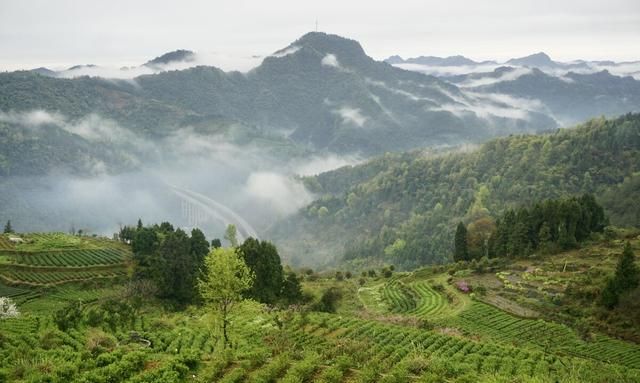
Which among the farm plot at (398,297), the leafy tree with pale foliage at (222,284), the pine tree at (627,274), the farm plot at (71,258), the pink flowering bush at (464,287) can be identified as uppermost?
the leafy tree with pale foliage at (222,284)

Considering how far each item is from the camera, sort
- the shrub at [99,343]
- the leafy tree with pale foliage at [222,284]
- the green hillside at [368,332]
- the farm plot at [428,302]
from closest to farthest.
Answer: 1. the green hillside at [368,332]
2. the shrub at [99,343]
3. the leafy tree with pale foliage at [222,284]
4. the farm plot at [428,302]

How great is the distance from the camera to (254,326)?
179 feet

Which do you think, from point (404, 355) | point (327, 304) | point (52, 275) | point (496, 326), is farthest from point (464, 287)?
point (52, 275)

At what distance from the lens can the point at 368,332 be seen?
5253 cm

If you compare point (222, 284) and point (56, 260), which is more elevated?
point (222, 284)

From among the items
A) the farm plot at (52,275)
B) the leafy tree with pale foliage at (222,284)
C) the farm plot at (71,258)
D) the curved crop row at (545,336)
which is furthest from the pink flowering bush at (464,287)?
the farm plot at (71,258)

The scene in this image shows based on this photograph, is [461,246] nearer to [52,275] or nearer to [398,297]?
[398,297]

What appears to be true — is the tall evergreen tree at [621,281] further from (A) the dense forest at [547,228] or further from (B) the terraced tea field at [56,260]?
(B) the terraced tea field at [56,260]

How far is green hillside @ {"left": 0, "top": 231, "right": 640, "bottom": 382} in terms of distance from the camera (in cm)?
3014

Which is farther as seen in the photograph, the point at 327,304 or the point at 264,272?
the point at 264,272

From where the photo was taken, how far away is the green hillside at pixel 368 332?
98.9ft

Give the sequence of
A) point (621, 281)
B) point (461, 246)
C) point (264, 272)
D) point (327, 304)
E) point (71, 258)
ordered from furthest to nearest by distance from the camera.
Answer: point (461, 246) → point (71, 258) → point (264, 272) → point (327, 304) → point (621, 281)

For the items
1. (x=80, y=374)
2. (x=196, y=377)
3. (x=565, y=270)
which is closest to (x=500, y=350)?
(x=196, y=377)

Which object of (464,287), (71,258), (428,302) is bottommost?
A: (428,302)
